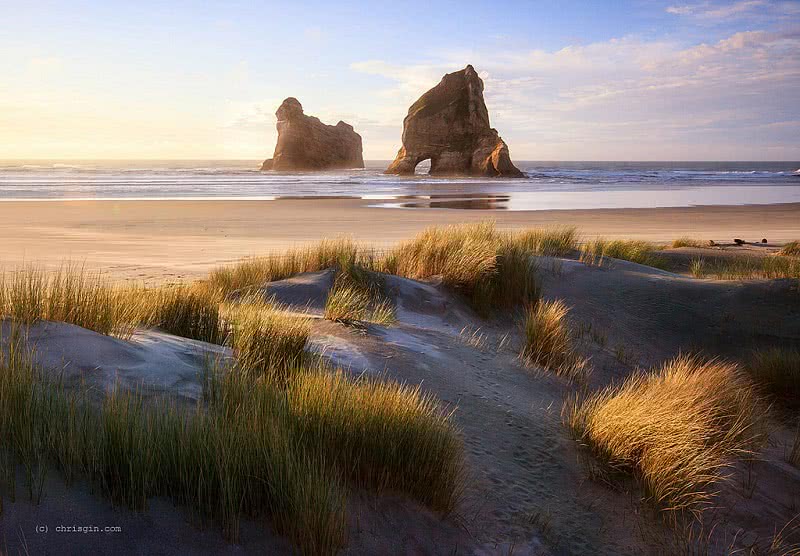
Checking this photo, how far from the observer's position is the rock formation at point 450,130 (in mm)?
64438

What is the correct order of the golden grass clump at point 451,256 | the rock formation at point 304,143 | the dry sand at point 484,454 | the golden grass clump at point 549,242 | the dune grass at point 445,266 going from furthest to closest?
the rock formation at point 304,143, the golden grass clump at point 549,242, the golden grass clump at point 451,256, the dune grass at point 445,266, the dry sand at point 484,454

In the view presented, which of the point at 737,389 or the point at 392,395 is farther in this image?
the point at 737,389

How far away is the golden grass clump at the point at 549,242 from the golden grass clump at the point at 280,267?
11.3 feet

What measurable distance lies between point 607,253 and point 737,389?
706cm

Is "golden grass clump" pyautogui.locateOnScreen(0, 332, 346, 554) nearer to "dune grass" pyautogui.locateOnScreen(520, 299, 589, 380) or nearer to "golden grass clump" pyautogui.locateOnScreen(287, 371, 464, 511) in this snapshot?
"golden grass clump" pyautogui.locateOnScreen(287, 371, 464, 511)

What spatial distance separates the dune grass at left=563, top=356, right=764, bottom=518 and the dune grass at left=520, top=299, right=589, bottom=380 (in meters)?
1.09

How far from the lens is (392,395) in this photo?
11.0ft

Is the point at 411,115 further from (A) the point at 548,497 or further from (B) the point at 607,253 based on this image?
(A) the point at 548,497

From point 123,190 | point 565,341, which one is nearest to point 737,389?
point 565,341

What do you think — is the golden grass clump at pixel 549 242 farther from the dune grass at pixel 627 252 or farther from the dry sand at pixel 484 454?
the dry sand at pixel 484 454

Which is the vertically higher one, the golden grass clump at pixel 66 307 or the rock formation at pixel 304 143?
the rock formation at pixel 304 143

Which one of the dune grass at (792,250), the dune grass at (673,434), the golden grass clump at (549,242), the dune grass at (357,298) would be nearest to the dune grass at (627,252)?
the golden grass clump at (549,242)

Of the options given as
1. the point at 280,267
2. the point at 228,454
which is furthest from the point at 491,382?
the point at 280,267

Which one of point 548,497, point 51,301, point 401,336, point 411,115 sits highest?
point 411,115
